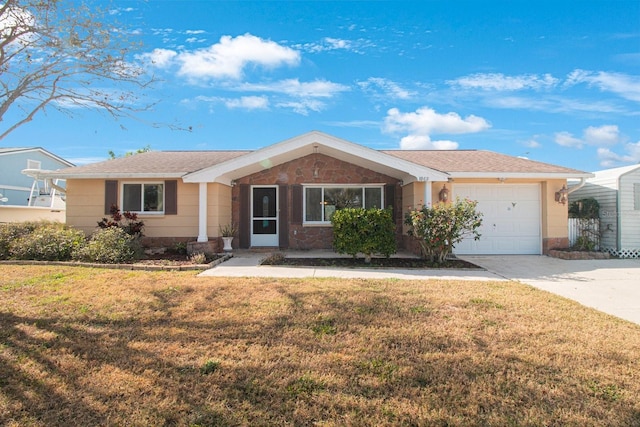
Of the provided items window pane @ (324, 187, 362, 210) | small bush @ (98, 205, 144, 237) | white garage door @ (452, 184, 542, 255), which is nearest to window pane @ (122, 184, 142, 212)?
small bush @ (98, 205, 144, 237)

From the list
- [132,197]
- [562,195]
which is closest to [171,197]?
[132,197]

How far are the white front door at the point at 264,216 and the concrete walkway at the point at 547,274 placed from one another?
191 cm

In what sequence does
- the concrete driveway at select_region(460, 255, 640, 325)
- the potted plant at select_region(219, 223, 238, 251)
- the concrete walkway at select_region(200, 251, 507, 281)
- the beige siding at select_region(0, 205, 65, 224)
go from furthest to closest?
the beige siding at select_region(0, 205, 65, 224)
the potted plant at select_region(219, 223, 238, 251)
the concrete walkway at select_region(200, 251, 507, 281)
the concrete driveway at select_region(460, 255, 640, 325)

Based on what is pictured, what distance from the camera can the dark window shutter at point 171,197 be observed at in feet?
38.3

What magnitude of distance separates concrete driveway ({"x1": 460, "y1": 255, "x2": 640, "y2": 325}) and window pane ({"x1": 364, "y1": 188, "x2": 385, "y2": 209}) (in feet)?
11.1

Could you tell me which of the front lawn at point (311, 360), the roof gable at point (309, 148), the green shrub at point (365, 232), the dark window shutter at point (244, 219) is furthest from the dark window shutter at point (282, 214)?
the front lawn at point (311, 360)

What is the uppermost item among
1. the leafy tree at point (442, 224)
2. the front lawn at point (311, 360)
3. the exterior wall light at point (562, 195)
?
the exterior wall light at point (562, 195)

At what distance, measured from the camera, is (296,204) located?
12297 millimetres

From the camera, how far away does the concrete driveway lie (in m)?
5.83

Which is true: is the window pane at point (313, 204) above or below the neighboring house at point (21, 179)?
below

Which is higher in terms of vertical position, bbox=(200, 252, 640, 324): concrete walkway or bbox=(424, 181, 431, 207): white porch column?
bbox=(424, 181, 431, 207): white porch column

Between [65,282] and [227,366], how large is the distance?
5.14 meters

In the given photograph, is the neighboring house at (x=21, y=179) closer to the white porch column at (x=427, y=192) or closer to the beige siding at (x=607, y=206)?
the white porch column at (x=427, y=192)

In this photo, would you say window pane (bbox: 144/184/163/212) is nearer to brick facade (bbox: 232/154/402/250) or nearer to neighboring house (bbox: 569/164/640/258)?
brick facade (bbox: 232/154/402/250)
